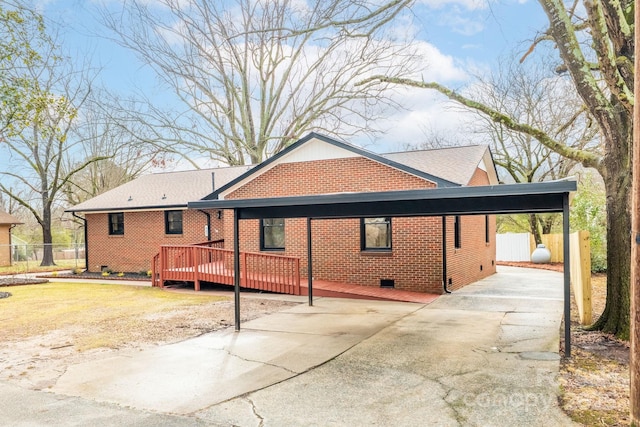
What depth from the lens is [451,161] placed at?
1445cm

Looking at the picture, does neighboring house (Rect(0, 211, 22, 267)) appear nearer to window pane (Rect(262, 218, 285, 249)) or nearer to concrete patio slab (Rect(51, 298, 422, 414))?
window pane (Rect(262, 218, 285, 249))

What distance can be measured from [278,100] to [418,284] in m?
18.1

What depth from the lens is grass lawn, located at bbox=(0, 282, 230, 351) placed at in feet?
27.5

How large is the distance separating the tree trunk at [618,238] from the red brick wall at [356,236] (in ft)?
17.1

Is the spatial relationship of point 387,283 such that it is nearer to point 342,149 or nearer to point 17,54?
point 342,149

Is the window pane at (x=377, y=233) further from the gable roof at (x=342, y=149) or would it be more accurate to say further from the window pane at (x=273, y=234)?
the window pane at (x=273, y=234)

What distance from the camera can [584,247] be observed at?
28.2 feet

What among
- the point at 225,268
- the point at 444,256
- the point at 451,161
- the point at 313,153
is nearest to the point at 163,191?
the point at 225,268

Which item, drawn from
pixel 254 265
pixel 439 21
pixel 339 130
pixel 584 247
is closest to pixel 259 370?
pixel 584 247

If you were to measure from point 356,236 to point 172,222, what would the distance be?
8.99m

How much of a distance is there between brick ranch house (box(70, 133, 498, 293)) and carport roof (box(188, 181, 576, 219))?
3.48m

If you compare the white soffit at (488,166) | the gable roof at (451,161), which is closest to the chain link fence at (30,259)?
the gable roof at (451,161)

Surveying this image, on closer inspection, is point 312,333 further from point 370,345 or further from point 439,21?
point 439,21

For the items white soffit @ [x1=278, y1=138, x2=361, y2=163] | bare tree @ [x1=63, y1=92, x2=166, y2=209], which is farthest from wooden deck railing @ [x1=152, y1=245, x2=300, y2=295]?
bare tree @ [x1=63, y1=92, x2=166, y2=209]
